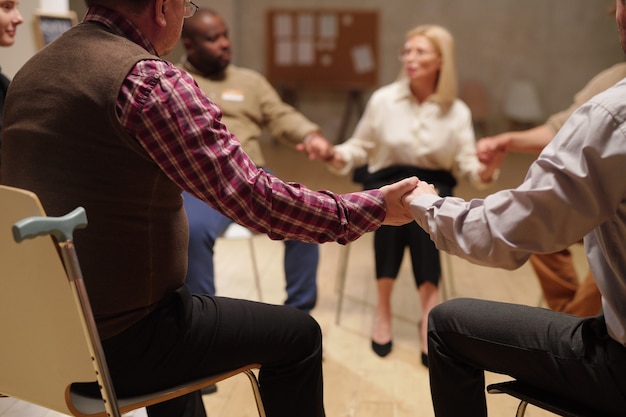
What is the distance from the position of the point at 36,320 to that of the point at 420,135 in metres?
2.16

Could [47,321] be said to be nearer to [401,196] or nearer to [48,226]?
[48,226]

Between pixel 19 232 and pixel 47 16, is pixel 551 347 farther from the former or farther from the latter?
pixel 47 16

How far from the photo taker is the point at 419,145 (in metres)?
3.13

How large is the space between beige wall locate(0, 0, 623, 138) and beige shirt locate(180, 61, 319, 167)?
217 inches

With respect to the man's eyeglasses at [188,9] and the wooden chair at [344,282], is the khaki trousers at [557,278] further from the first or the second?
the man's eyeglasses at [188,9]

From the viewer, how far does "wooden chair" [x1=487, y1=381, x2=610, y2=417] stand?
139cm

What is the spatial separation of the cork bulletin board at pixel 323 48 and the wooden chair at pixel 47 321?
791cm

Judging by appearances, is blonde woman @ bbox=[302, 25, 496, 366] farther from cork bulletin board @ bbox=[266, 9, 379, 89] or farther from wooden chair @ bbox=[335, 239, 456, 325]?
cork bulletin board @ bbox=[266, 9, 379, 89]

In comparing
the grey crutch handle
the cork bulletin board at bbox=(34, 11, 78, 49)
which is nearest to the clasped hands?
the grey crutch handle

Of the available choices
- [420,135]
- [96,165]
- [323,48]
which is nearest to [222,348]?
[96,165]

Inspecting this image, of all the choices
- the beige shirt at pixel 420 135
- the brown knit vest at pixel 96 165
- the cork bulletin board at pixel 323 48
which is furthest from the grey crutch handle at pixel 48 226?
the cork bulletin board at pixel 323 48

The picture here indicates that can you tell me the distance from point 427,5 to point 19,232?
27.9ft

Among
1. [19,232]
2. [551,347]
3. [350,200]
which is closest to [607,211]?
[551,347]

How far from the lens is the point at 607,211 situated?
125cm
